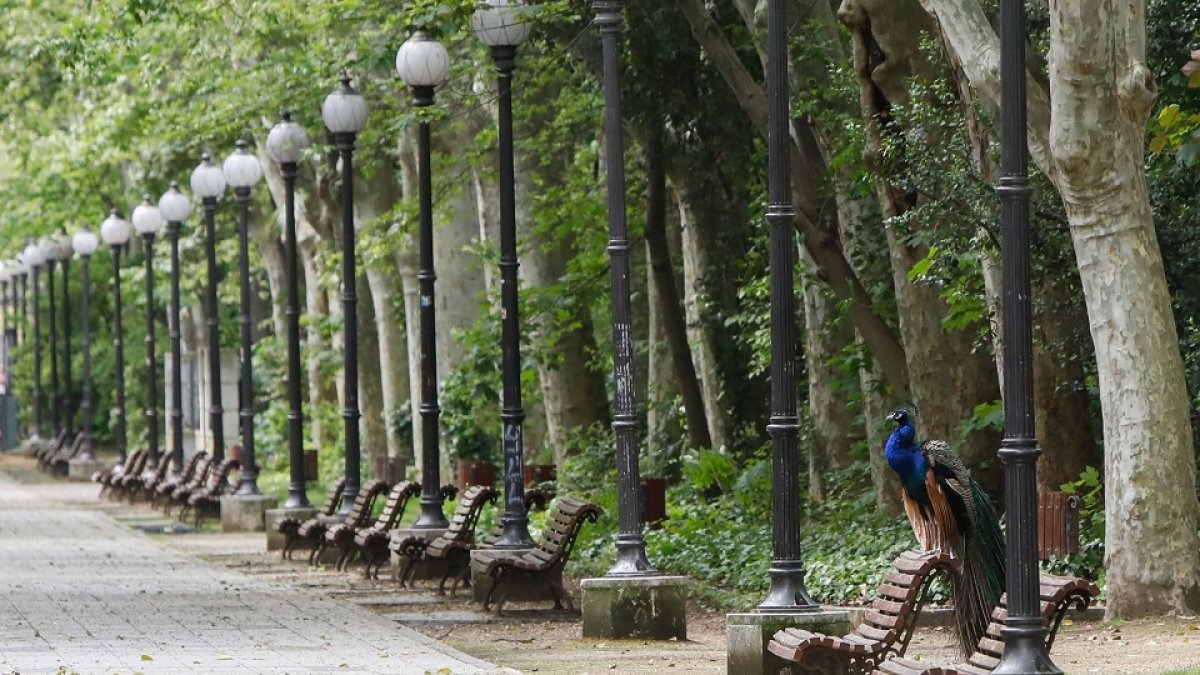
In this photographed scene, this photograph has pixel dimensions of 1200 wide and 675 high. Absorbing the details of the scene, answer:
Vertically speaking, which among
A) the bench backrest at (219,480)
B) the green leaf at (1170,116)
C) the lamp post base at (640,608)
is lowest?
the lamp post base at (640,608)

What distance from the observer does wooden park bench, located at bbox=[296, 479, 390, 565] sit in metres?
22.2

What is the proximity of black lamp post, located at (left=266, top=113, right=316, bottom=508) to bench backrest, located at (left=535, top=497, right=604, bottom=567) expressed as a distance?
24.0ft

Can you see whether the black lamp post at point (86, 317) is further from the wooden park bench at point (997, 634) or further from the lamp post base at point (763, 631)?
the wooden park bench at point (997, 634)

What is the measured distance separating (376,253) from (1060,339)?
40.0 ft

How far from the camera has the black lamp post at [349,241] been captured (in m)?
21.6

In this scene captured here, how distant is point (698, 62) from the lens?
78.0 feet

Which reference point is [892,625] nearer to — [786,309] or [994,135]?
[786,309]

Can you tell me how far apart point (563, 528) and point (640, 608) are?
2.39 m

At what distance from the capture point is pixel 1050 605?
11.0 meters

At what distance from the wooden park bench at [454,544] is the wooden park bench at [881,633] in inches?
301

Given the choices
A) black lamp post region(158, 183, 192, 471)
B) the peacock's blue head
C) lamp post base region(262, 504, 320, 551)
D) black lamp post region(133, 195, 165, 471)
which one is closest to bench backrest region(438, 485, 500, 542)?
lamp post base region(262, 504, 320, 551)

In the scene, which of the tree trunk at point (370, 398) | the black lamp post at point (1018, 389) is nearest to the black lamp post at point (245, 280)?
the tree trunk at point (370, 398)

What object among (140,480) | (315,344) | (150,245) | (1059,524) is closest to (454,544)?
(1059,524)

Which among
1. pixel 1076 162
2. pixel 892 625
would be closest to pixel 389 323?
pixel 1076 162
